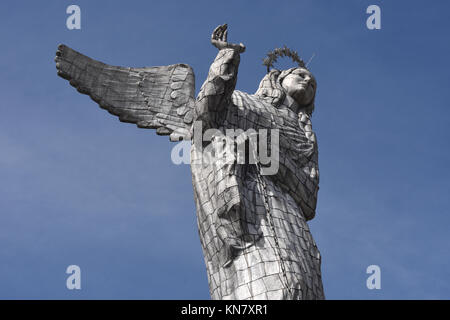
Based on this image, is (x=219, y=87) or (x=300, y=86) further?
(x=300, y=86)

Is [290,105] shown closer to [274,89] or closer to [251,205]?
[274,89]

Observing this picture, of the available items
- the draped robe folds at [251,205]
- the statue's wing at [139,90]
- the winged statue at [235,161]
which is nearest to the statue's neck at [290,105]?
the winged statue at [235,161]

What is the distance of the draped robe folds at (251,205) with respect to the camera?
1252cm

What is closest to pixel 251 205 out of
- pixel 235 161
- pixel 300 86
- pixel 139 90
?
pixel 235 161

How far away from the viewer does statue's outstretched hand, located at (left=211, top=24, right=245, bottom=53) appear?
13.8 metres

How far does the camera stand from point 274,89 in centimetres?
1506

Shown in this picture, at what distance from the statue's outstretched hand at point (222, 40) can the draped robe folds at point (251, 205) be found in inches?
4.3

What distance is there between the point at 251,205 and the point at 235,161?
639 millimetres

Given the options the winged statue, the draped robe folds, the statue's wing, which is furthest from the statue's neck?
the statue's wing

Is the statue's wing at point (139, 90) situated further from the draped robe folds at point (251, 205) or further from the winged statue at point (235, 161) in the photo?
the draped robe folds at point (251, 205)
